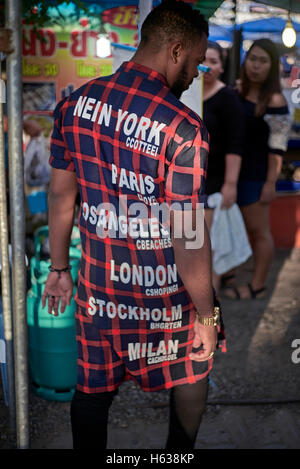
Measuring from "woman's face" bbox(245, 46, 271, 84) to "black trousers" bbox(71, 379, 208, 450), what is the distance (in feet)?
9.77

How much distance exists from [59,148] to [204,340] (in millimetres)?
887

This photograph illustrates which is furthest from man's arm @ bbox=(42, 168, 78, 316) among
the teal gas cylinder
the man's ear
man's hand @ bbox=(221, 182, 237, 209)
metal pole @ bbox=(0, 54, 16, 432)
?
man's hand @ bbox=(221, 182, 237, 209)

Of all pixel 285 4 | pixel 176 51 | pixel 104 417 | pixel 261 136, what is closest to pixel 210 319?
pixel 104 417

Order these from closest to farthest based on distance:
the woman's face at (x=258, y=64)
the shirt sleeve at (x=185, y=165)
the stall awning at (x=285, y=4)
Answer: the shirt sleeve at (x=185, y=165) → the stall awning at (x=285, y=4) → the woman's face at (x=258, y=64)

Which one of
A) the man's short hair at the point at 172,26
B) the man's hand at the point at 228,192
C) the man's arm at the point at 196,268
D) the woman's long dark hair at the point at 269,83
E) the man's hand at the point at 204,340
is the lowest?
the man's hand at the point at 228,192

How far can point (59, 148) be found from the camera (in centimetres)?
203

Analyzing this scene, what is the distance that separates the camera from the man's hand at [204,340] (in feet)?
6.59

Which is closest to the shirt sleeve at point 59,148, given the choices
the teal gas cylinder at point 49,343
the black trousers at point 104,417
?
the black trousers at point 104,417

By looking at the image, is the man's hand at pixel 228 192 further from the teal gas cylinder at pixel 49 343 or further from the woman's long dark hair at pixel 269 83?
the teal gas cylinder at pixel 49 343

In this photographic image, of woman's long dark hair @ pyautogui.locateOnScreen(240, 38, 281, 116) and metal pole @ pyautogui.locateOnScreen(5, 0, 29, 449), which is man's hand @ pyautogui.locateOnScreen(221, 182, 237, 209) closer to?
woman's long dark hair @ pyautogui.locateOnScreen(240, 38, 281, 116)

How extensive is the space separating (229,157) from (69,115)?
2.29 metres

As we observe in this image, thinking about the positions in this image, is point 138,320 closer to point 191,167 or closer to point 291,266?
point 191,167

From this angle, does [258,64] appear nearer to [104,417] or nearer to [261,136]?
[261,136]
